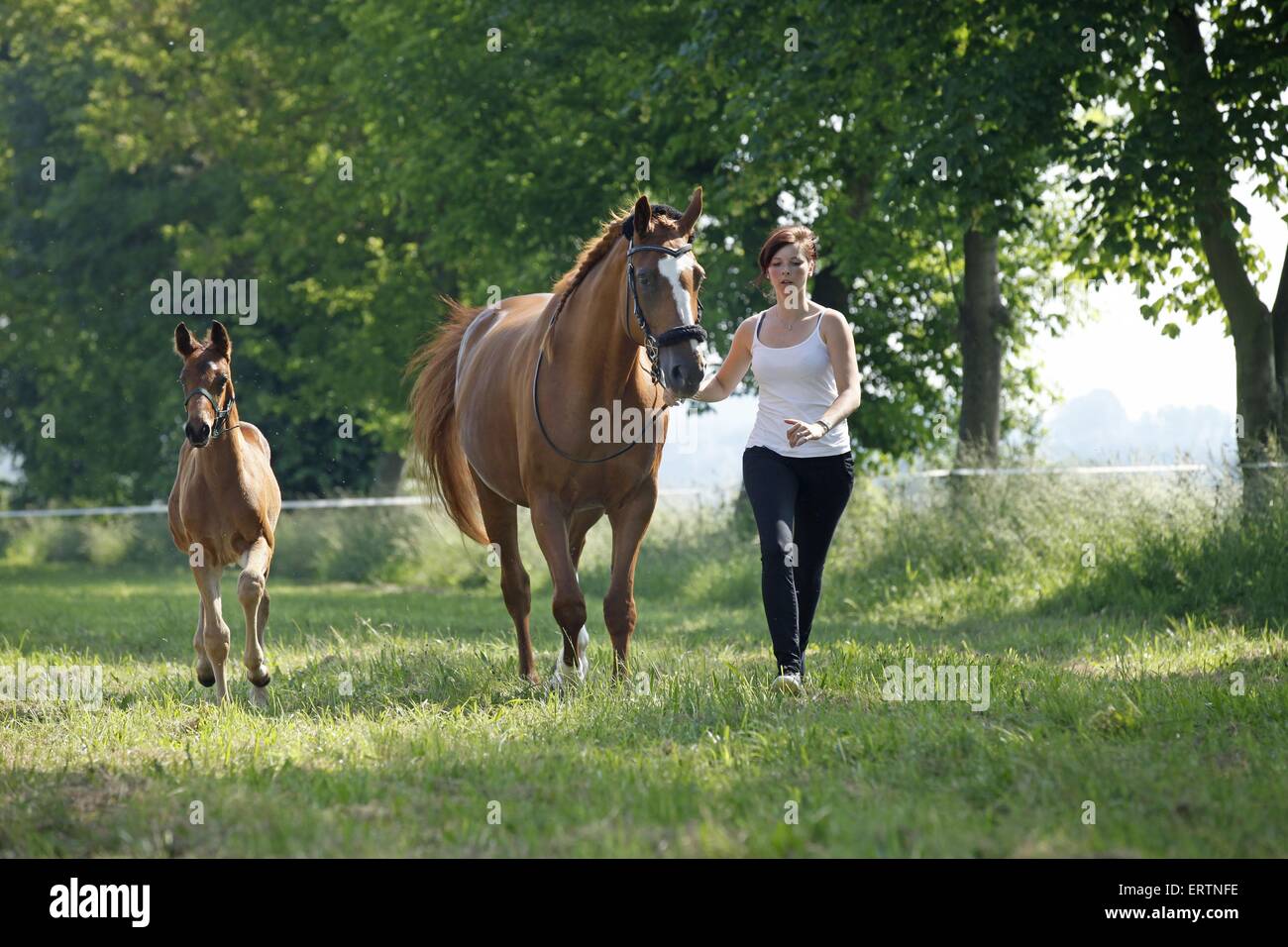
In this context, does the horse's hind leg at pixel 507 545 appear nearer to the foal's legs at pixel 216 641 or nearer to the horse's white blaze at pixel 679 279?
the foal's legs at pixel 216 641

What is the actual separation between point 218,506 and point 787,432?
131 inches

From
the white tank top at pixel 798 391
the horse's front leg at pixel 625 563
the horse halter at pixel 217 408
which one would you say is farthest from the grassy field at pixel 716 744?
the horse halter at pixel 217 408

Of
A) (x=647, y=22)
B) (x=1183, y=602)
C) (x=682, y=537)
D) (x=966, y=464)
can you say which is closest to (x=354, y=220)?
(x=647, y=22)

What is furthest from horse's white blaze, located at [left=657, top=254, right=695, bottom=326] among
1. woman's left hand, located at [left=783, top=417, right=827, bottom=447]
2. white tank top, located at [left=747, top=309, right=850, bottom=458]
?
woman's left hand, located at [left=783, top=417, right=827, bottom=447]

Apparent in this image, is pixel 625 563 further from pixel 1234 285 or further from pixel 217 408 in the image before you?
pixel 1234 285

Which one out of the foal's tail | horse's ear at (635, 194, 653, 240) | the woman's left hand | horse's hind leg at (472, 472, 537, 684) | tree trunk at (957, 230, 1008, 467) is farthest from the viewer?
tree trunk at (957, 230, 1008, 467)

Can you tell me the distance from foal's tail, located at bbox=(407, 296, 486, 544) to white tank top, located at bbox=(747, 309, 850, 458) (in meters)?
3.42

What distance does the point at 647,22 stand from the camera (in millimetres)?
18734

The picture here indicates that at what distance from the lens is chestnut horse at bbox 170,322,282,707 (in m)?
7.50

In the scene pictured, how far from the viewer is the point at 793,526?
693cm

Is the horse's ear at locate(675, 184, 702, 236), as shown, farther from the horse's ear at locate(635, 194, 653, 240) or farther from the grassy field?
the grassy field

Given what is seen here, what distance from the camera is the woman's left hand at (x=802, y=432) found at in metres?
6.32

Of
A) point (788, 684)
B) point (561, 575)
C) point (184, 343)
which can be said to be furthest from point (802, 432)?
point (184, 343)

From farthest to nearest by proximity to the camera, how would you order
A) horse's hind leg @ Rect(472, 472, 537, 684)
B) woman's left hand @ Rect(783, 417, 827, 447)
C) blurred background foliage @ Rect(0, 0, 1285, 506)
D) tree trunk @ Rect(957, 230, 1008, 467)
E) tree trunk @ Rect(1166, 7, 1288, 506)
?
1. tree trunk @ Rect(957, 230, 1008, 467)
2. blurred background foliage @ Rect(0, 0, 1285, 506)
3. tree trunk @ Rect(1166, 7, 1288, 506)
4. horse's hind leg @ Rect(472, 472, 537, 684)
5. woman's left hand @ Rect(783, 417, 827, 447)
